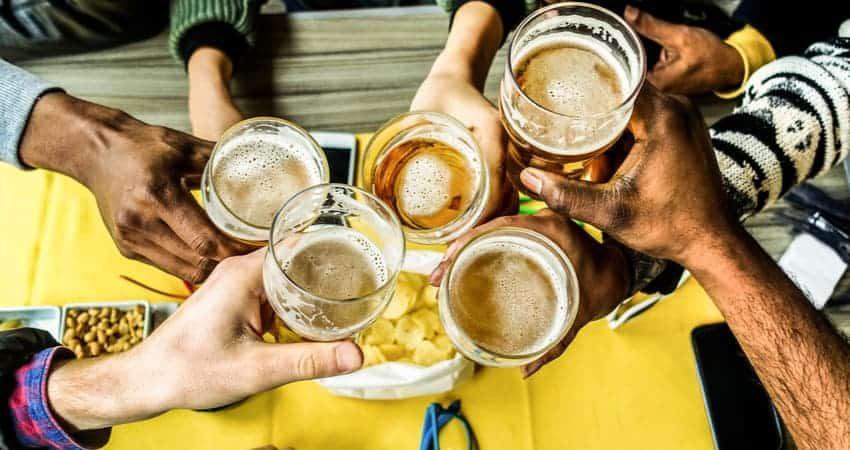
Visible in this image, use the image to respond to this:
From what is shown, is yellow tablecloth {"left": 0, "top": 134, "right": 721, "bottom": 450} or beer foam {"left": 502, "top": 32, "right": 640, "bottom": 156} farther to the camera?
yellow tablecloth {"left": 0, "top": 134, "right": 721, "bottom": 450}

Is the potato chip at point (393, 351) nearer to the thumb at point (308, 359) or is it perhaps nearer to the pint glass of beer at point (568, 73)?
the thumb at point (308, 359)

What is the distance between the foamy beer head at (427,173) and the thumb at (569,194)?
0.08 metres

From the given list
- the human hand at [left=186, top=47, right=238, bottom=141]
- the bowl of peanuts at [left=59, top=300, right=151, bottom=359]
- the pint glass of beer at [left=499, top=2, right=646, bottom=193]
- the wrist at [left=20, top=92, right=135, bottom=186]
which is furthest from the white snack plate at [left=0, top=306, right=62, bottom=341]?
the pint glass of beer at [left=499, top=2, right=646, bottom=193]

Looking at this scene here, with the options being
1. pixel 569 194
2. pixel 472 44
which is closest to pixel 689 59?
pixel 472 44

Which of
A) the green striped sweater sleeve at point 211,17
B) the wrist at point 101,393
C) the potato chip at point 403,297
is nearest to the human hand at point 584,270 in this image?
the potato chip at point 403,297

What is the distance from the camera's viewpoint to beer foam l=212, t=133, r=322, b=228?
2.86ft

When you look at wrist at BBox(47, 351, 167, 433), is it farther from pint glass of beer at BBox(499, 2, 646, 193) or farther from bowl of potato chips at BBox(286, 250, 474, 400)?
pint glass of beer at BBox(499, 2, 646, 193)

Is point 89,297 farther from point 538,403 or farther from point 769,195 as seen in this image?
point 769,195

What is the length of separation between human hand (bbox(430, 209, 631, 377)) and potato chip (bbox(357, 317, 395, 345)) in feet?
0.74

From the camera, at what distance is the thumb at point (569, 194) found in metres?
0.82

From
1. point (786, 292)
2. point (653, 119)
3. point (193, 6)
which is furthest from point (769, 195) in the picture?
point (193, 6)

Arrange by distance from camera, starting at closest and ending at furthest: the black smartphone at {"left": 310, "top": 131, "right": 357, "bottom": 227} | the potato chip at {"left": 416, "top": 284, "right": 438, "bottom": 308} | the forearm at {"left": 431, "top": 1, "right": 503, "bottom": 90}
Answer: the potato chip at {"left": 416, "top": 284, "right": 438, "bottom": 308} → the forearm at {"left": 431, "top": 1, "right": 503, "bottom": 90} → the black smartphone at {"left": 310, "top": 131, "right": 357, "bottom": 227}

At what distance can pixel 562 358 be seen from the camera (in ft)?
3.87

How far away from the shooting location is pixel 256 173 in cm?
90
